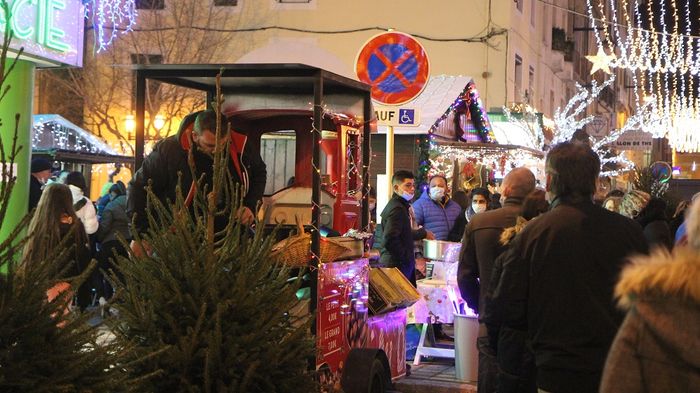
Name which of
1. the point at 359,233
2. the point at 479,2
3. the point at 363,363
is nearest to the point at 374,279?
the point at 359,233

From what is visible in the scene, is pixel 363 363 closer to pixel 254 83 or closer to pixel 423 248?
pixel 254 83

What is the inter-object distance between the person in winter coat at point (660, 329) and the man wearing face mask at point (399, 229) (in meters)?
7.91

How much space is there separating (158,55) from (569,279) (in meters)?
24.4

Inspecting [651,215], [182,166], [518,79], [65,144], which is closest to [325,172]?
[182,166]

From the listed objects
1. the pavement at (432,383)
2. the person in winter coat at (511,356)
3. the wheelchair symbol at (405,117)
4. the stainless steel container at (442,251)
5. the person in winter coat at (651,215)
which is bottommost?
the pavement at (432,383)

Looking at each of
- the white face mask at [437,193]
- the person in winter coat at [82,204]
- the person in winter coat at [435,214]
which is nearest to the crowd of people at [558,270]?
the white face mask at [437,193]

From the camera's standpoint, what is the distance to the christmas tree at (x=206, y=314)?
452 centimetres

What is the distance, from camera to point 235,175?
23.1 ft

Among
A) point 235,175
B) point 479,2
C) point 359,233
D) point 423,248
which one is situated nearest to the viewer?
point 235,175

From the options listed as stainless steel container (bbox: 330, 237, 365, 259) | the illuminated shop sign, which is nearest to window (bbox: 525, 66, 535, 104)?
the illuminated shop sign

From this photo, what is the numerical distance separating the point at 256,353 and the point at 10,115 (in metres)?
6.62

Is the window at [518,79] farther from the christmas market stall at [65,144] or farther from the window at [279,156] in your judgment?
the window at [279,156]

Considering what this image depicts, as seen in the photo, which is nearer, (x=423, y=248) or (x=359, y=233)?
(x=359, y=233)

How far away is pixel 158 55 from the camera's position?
27859 mm
